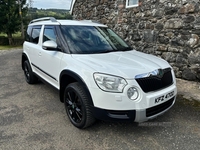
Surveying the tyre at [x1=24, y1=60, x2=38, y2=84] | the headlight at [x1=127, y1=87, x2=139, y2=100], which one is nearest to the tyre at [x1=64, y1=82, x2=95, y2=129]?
the headlight at [x1=127, y1=87, x2=139, y2=100]

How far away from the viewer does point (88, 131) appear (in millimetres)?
2838

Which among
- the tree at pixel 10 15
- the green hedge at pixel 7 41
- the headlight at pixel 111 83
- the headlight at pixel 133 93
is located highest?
the tree at pixel 10 15

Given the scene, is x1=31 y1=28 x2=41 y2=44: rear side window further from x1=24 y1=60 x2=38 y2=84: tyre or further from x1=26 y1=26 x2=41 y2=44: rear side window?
x1=24 y1=60 x2=38 y2=84: tyre

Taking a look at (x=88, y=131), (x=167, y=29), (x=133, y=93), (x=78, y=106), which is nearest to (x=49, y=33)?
(x=78, y=106)

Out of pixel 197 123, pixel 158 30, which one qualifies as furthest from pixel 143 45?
pixel 197 123

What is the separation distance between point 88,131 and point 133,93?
1.05 m

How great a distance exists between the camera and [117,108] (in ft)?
7.76

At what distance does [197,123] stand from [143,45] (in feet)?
12.6

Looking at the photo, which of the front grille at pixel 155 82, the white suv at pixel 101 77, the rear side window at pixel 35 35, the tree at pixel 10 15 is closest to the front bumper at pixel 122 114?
the white suv at pixel 101 77

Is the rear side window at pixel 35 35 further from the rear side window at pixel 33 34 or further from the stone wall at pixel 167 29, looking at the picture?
the stone wall at pixel 167 29

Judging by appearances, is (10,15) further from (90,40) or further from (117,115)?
(117,115)

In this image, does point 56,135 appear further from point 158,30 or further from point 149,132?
point 158,30

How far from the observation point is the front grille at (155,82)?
2437 millimetres

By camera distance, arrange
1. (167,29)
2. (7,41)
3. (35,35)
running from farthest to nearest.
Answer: (7,41), (167,29), (35,35)
